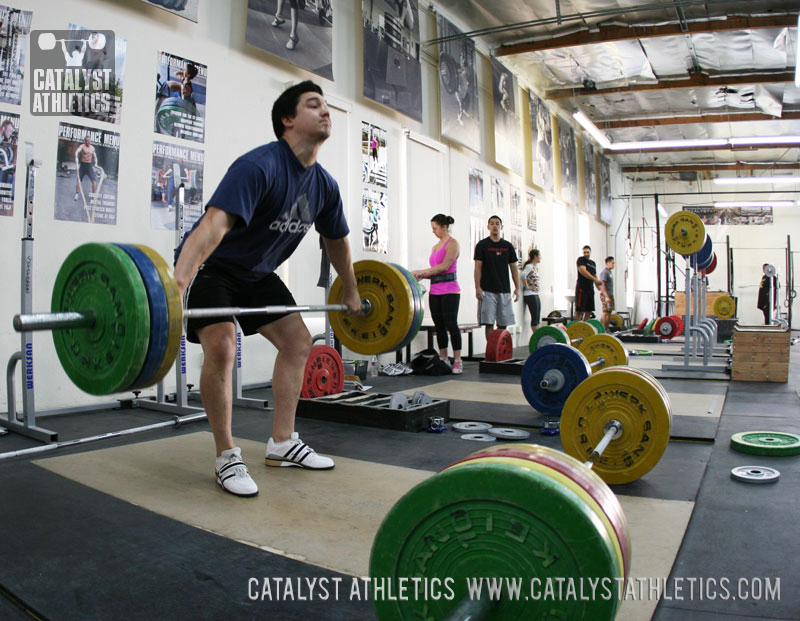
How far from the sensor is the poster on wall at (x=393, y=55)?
5.04m

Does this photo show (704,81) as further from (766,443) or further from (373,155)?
(766,443)

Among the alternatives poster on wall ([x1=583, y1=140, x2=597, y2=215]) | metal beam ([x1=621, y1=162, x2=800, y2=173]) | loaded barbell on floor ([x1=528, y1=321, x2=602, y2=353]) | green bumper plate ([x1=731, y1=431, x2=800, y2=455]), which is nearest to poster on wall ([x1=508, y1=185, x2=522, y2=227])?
loaded barbell on floor ([x1=528, y1=321, x2=602, y2=353])

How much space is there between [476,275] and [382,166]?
125 cm

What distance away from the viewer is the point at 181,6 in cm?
346

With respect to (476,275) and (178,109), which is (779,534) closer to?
(178,109)

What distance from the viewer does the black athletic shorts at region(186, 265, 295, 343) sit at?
5.79 ft

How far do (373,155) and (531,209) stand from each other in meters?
3.98

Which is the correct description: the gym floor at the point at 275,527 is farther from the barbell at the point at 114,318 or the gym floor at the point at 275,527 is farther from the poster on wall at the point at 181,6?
the poster on wall at the point at 181,6

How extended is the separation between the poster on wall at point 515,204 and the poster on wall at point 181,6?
4.99 metres

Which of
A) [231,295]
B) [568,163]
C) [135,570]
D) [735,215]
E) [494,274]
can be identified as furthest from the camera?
[735,215]

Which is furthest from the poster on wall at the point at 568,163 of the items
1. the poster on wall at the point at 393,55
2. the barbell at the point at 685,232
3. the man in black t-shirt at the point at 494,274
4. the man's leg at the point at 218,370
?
the man's leg at the point at 218,370

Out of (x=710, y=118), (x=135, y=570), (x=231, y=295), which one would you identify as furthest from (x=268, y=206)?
(x=710, y=118)

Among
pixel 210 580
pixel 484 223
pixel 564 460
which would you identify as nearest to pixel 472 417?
pixel 210 580

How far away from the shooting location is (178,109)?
3529mm
